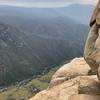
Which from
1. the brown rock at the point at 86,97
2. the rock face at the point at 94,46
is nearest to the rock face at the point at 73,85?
the brown rock at the point at 86,97

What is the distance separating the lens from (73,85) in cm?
4338

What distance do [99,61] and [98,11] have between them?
20.7ft

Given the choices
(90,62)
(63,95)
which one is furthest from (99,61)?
(63,95)

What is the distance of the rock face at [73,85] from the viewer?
3731cm

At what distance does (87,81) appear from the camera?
125ft

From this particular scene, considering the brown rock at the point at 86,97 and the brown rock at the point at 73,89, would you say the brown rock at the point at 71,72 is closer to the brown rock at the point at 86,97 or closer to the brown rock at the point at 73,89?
the brown rock at the point at 73,89

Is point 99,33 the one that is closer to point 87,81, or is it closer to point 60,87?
point 87,81

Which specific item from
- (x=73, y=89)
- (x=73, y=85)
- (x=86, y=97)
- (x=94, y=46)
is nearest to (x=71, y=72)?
(x=73, y=85)

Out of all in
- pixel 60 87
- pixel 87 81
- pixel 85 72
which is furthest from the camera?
pixel 85 72

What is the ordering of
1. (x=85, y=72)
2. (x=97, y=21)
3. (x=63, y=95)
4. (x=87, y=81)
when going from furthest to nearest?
1. (x=85, y=72)
2. (x=63, y=95)
3. (x=87, y=81)
4. (x=97, y=21)

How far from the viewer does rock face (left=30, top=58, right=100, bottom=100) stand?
37312mm

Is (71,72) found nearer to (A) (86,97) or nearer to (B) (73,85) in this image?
(B) (73,85)

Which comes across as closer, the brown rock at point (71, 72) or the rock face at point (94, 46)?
the rock face at point (94, 46)

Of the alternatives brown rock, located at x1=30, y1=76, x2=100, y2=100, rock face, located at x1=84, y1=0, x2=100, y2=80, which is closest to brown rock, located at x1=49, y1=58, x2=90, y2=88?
brown rock, located at x1=30, y1=76, x2=100, y2=100
